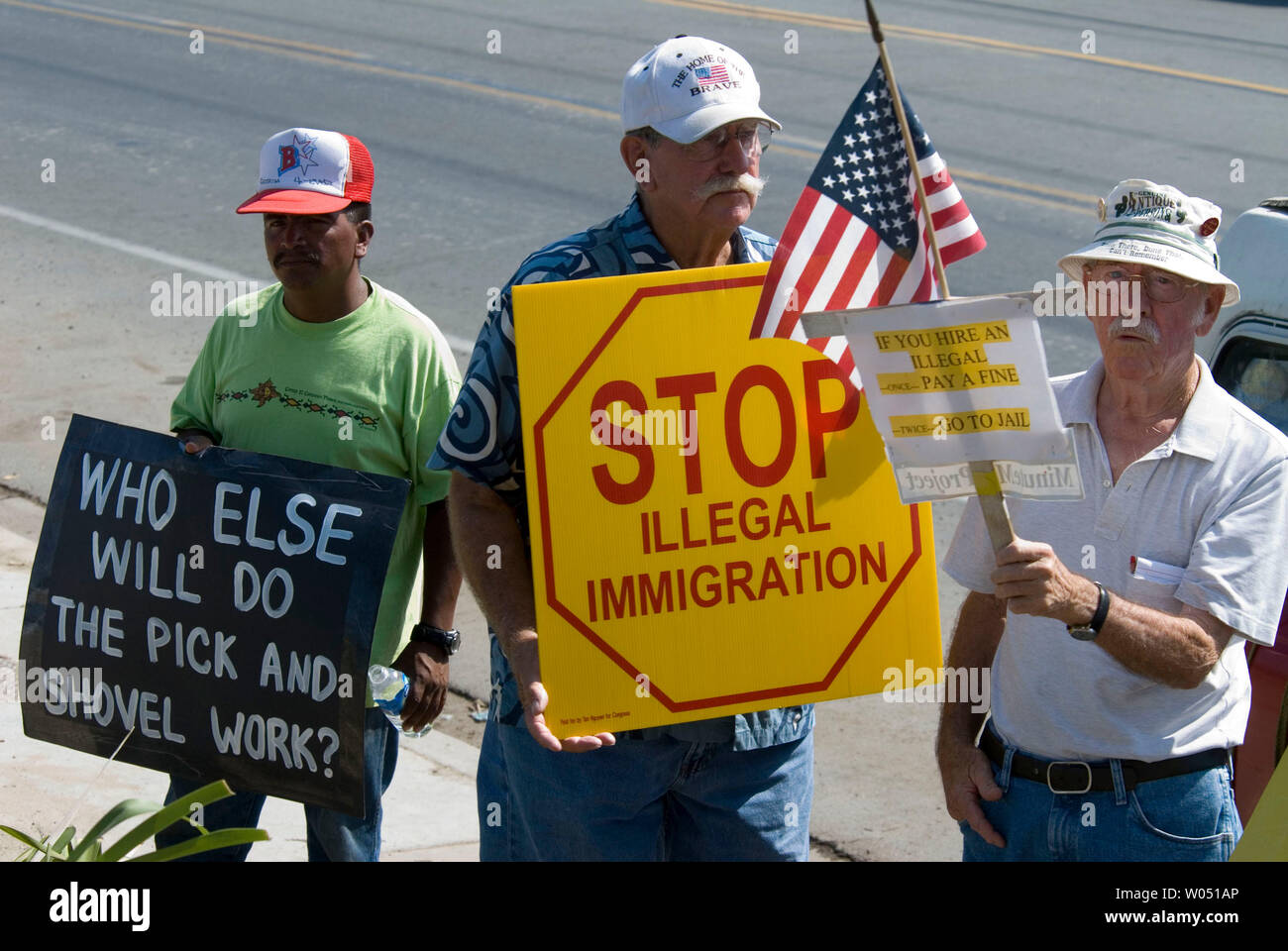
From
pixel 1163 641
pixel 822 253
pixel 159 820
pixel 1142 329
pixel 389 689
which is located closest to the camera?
pixel 159 820

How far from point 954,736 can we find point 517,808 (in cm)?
94

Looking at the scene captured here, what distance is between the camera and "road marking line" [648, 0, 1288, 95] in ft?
54.2

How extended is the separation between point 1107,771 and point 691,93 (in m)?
1.57

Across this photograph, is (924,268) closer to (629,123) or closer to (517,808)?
(629,123)

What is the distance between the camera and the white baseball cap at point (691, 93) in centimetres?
329

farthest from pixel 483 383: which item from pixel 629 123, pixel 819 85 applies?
pixel 819 85

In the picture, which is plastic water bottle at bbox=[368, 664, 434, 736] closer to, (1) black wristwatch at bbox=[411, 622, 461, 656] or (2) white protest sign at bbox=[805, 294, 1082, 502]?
(1) black wristwatch at bbox=[411, 622, 461, 656]

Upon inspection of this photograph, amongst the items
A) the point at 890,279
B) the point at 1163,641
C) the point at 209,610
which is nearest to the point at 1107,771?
the point at 1163,641

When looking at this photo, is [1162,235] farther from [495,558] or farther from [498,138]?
[498,138]

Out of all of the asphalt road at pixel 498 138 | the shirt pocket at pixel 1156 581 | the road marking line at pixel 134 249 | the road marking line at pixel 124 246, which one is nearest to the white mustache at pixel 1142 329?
the shirt pocket at pixel 1156 581

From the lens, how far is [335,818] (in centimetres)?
402

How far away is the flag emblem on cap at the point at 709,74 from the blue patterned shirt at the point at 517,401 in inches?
11.8

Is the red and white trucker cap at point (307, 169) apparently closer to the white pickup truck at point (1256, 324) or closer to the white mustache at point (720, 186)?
the white mustache at point (720, 186)

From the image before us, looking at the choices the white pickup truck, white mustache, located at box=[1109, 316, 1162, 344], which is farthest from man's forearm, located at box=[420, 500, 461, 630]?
the white pickup truck
